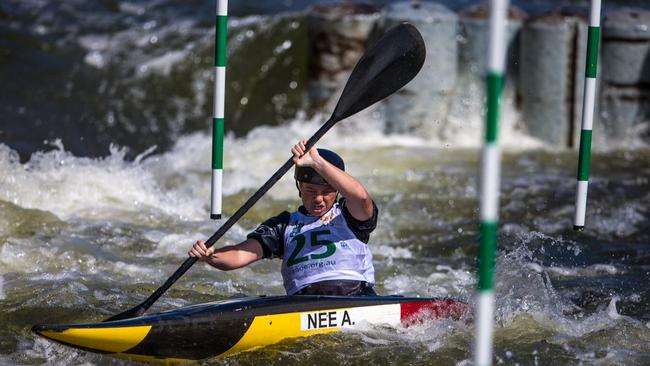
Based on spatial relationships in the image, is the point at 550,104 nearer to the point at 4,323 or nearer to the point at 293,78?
the point at 293,78

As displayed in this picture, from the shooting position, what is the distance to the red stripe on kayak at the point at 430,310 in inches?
181

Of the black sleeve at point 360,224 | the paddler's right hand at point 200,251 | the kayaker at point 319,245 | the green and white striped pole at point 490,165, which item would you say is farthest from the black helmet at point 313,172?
the green and white striped pole at point 490,165

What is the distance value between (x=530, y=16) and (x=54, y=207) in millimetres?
4506

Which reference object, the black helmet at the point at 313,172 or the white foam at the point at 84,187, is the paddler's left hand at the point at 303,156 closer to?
the black helmet at the point at 313,172

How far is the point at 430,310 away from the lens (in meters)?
4.65

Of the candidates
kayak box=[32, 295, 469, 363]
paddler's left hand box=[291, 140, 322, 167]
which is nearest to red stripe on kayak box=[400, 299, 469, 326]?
kayak box=[32, 295, 469, 363]

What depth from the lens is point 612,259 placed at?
20.9ft

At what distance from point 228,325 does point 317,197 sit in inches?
26.0

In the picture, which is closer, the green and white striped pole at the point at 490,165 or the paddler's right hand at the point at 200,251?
the green and white striped pole at the point at 490,165

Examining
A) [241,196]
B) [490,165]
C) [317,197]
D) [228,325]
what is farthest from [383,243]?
[490,165]

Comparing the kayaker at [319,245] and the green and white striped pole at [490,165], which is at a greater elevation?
the green and white striped pole at [490,165]

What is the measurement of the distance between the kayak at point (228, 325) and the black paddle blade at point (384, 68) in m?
0.89

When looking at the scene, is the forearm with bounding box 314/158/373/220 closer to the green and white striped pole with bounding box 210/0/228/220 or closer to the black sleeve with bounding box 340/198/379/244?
the black sleeve with bounding box 340/198/379/244

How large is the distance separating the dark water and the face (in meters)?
0.55
